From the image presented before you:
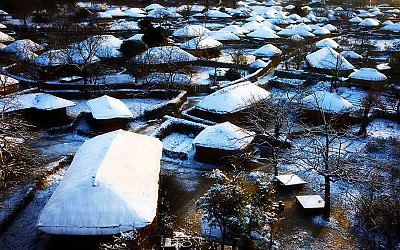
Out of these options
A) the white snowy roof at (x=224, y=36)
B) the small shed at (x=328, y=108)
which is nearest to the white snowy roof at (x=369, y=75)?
the small shed at (x=328, y=108)

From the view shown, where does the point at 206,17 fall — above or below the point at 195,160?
above

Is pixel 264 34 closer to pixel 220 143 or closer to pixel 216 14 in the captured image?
pixel 216 14

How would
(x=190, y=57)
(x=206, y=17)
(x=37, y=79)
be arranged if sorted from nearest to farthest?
1. (x=37, y=79)
2. (x=190, y=57)
3. (x=206, y=17)

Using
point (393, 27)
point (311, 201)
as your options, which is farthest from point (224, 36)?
point (311, 201)

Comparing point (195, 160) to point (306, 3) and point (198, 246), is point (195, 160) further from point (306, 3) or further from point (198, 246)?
point (306, 3)

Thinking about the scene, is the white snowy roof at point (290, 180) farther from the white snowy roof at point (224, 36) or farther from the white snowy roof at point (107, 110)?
the white snowy roof at point (224, 36)

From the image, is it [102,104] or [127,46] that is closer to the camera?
[102,104]

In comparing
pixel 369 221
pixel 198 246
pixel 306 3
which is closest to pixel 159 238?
pixel 198 246

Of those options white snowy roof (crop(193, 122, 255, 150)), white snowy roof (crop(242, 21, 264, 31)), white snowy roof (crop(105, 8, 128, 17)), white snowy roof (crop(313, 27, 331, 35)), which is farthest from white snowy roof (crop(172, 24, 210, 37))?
white snowy roof (crop(193, 122, 255, 150))
